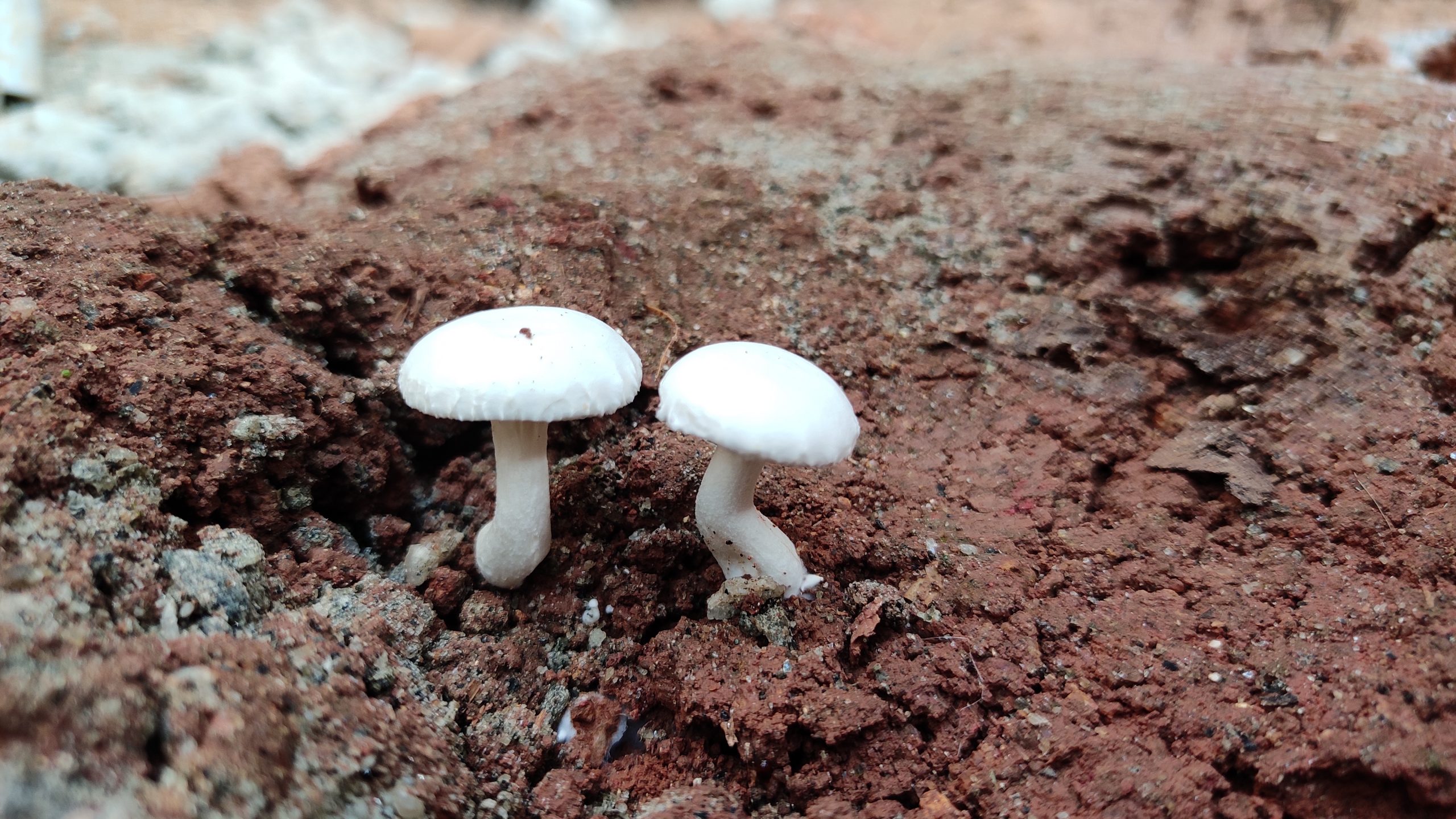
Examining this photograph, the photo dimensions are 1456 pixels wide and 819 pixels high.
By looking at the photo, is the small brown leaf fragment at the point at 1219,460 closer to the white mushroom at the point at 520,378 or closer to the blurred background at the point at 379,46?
the white mushroom at the point at 520,378

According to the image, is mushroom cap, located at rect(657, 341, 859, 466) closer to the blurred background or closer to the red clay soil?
the red clay soil

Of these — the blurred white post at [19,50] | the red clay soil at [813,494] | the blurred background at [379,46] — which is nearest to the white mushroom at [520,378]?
the red clay soil at [813,494]

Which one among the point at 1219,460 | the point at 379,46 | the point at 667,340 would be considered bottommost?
the point at 379,46

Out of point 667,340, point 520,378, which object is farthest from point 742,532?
point 667,340

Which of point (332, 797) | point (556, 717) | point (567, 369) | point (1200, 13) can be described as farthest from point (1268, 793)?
point (1200, 13)

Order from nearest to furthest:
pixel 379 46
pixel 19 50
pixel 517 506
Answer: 1. pixel 517 506
2. pixel 19 50
3. pixel 379 46

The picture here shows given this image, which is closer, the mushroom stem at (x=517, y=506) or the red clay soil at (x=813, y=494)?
the red clay soil at (x=813, y=494)

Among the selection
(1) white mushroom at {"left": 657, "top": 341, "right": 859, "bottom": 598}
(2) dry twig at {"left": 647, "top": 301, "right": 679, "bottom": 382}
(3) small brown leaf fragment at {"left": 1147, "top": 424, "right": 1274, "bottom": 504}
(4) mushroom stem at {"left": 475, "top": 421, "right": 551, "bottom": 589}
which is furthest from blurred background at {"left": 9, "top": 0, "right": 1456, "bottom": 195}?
(1) white mushroom at {"left": 657, "top": 341, "right": 859, "bottom": 598}

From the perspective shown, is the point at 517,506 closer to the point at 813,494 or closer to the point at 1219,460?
the point at 813,494

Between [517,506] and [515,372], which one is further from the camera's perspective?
[517,506]
